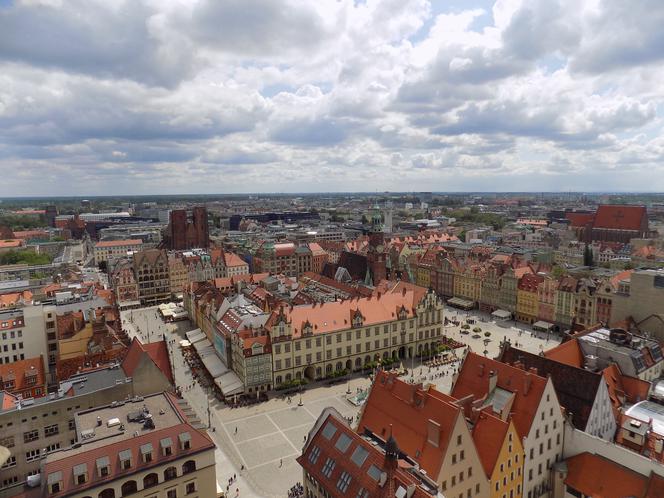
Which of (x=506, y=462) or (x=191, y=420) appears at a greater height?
(x=191, y=420)

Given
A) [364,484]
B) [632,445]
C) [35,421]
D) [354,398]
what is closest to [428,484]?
[364,484]

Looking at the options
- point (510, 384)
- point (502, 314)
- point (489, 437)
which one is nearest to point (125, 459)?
point (489, 437)

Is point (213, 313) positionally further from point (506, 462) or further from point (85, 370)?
point (506, 462)

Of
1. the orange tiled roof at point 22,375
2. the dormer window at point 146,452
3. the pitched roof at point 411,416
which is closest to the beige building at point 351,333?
the pitched roof at point 411,416

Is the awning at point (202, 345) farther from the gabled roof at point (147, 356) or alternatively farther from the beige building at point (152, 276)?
the beige building at point (152, 276)

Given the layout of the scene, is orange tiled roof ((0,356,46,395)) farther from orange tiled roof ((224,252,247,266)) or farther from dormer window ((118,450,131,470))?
orange tiled roof ((224,252,247,266))

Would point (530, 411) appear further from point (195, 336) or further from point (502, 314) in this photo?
point (502, 314)
